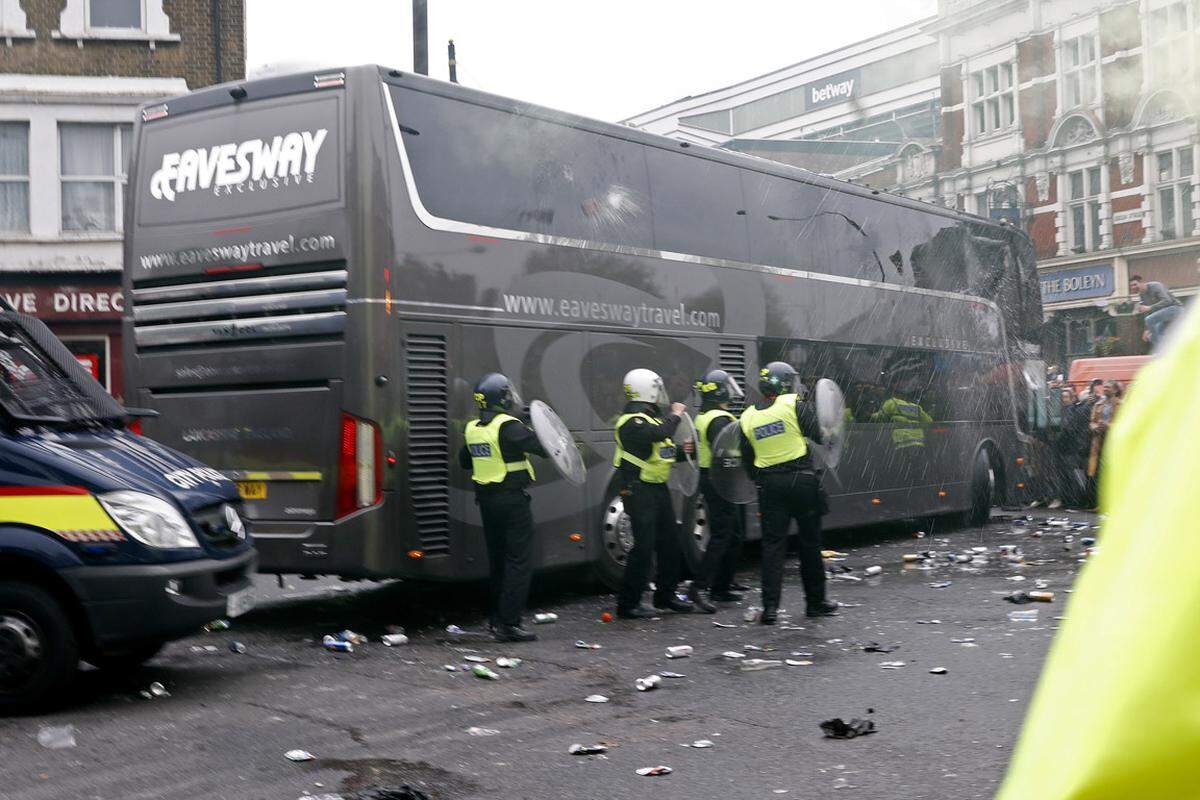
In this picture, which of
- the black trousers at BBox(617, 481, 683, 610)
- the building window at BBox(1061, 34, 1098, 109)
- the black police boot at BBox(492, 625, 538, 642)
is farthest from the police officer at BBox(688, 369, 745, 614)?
the building window at BBox(1061, 34, 1098, 109)

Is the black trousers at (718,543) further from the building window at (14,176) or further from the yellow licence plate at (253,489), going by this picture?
the building window at (14,176)

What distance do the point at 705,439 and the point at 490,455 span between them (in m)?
2.38

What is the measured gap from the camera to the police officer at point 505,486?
9.04 m

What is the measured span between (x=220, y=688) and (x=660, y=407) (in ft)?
13.0

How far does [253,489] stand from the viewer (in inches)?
379

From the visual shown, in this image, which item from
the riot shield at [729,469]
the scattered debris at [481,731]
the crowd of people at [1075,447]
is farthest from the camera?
the crowd of people at [1075,447]

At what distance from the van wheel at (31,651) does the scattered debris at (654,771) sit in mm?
3037

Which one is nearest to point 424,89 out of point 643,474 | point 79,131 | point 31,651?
point 643,474

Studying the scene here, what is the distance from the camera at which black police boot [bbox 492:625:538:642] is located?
9.08 meters

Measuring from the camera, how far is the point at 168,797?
524cm

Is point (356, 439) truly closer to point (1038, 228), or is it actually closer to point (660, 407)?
point (660, 407)

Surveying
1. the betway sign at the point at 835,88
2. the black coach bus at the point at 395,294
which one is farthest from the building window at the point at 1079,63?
the black coach bus at the point at 395,294

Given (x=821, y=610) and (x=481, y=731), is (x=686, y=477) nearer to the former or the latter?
(x=821, y=610)

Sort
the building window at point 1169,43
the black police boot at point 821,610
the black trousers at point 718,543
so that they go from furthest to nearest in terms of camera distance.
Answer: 1. the black trousers at point 718,543
2. the black police boot at point 821,610
3. the building window at point 1169,43
